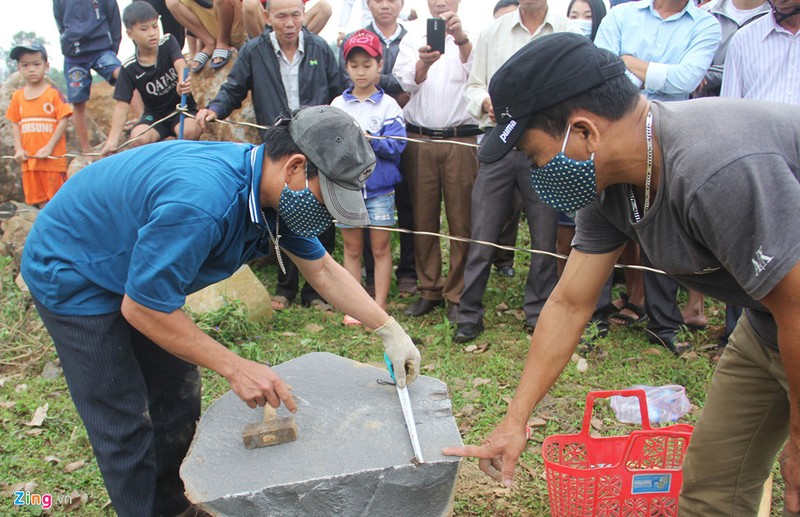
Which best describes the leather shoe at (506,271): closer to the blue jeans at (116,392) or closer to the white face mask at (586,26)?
the white face mask at (586,26)

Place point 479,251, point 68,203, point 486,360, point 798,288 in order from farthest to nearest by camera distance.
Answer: point 479,251 < point 486,360 < point 68,203 < point 798,288

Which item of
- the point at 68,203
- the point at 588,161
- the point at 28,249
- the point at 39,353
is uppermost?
the point at 588,161

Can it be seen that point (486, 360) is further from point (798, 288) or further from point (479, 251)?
point (798, 288)

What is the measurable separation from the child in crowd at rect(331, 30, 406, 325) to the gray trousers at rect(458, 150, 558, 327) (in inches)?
28.3

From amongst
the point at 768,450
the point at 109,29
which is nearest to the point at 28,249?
the point at 768,450

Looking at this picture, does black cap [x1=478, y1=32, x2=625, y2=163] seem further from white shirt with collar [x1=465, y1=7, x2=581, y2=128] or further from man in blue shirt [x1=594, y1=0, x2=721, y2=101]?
white shirt with collar [x1=465, y1=7, x2=581, y2=128]

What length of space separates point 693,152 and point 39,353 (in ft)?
16.2

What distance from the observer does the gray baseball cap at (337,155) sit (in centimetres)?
242

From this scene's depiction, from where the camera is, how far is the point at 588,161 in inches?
81.5

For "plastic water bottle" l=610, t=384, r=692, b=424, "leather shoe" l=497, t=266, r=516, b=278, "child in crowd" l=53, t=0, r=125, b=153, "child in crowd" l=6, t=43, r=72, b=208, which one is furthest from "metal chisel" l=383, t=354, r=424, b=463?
"child in crowd" l=6, t=43, r=72, b=208

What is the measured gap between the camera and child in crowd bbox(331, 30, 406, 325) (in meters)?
5.41

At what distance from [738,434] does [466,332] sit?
278 cm

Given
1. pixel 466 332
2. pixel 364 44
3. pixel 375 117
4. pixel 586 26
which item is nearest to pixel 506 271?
pixel 466 332

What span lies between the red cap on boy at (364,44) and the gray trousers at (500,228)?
1.29 meters
